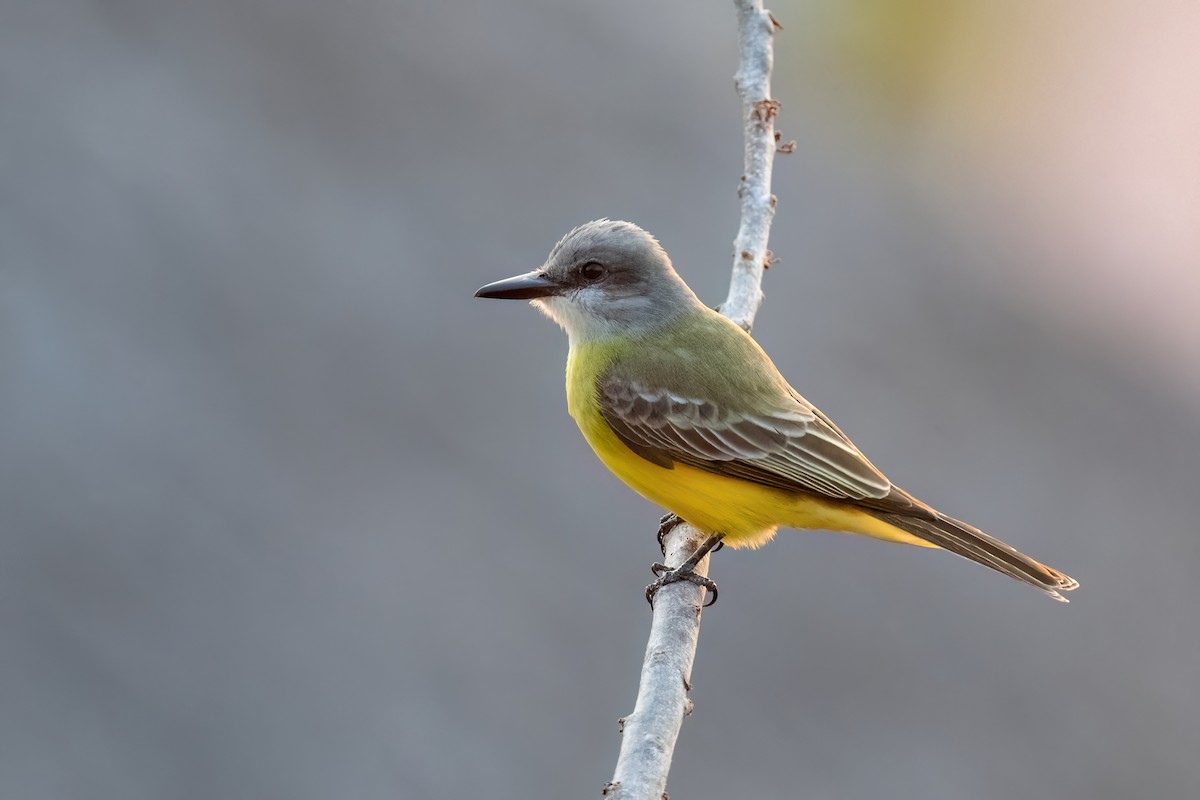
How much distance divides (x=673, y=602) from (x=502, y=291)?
149cm

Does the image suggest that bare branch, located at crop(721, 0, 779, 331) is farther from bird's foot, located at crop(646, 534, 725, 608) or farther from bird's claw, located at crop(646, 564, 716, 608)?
bird's claw, located at crop(646, 564, 716, 608)

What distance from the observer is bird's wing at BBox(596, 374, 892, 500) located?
4336mm

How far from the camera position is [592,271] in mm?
4930

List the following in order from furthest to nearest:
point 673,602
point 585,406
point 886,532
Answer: point 585,406
point 886,532
point 673,602

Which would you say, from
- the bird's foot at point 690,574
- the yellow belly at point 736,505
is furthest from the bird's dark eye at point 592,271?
the bird's foot at point 690,574

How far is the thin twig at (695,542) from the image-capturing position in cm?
309

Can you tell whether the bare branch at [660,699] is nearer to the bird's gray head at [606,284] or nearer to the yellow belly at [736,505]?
the yellow belly at [736,505]

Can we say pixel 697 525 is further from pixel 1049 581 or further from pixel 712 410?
pixel 1049 581

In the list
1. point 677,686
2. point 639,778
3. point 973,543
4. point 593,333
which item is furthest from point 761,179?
point 639,778

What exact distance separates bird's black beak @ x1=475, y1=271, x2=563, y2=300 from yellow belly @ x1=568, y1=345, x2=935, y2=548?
0.70 meters

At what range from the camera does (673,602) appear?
3.99m

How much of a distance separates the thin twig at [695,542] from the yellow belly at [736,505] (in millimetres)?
220

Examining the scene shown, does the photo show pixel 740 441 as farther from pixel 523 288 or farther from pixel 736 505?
pixel 523 288

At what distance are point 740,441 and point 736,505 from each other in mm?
236
